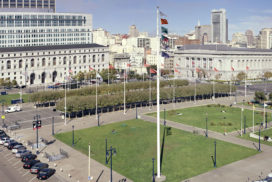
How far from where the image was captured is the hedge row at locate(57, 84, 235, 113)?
85938mm

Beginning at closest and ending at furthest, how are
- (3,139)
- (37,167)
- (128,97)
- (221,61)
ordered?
(37,167)
(3,139)
(128,97)
(221,61)

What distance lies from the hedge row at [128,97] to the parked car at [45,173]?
1437 inches

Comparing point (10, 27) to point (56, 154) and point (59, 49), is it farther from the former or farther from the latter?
point (56, 154)

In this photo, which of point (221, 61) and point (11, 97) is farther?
point (221, 61)

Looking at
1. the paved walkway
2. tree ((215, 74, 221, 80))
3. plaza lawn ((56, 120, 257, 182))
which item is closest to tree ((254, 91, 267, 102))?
the paved walkway

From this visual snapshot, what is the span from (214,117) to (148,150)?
34.7 m

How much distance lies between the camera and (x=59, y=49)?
6412 inches

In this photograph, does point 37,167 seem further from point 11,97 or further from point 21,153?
→ point 11,97

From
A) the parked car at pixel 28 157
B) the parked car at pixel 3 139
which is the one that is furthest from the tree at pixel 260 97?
the parked car at pixel 3 139

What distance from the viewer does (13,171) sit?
50.4 metres

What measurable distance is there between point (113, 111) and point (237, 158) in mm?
46589

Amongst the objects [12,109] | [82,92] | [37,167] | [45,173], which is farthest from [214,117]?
[12,109]

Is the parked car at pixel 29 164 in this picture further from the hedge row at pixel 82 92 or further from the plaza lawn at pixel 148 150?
the hedge row at pixel 82 92

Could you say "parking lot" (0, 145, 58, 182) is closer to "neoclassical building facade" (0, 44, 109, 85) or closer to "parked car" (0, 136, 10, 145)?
"parked car" (0, 136, 10, 145)
